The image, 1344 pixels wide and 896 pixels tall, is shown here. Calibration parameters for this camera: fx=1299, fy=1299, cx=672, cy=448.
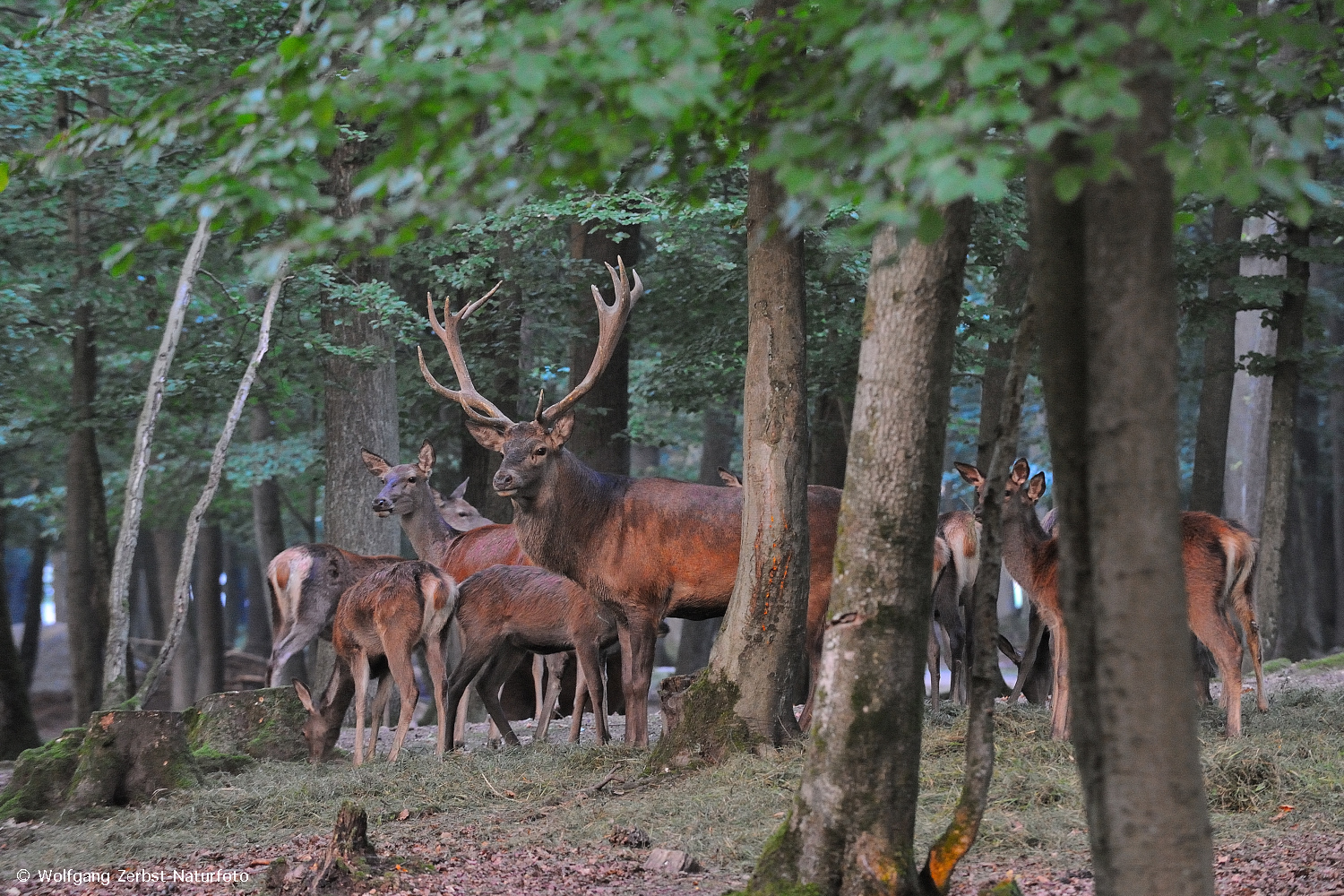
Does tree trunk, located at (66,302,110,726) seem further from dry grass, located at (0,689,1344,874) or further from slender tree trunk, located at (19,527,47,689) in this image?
dry grass, located at (0,689,1344,874)

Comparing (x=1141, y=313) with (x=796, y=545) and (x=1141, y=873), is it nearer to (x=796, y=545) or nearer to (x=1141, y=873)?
(x=1141, y=873)

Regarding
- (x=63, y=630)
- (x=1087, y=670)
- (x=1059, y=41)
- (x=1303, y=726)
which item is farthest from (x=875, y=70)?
(x=63, y=630)

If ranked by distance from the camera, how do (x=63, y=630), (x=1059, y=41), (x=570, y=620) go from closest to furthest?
(x=1059, y=41) → (x=570, y=620) → (x=63, y=630)

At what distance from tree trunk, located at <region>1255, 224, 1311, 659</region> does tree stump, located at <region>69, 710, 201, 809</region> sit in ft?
33.2

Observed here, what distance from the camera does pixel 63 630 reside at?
35.5m

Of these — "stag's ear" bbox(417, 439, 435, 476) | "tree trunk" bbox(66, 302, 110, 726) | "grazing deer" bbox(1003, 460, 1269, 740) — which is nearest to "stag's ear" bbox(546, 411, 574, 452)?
"grazing deer" bbox(1003, 460, 1269, 740)

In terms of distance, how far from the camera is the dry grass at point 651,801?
6.14m

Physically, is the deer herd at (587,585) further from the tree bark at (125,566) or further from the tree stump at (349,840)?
the tree stump at (349,840)

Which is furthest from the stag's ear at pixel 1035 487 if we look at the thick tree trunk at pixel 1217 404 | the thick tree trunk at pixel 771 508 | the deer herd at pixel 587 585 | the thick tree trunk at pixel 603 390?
the thick tree trunk at pixel 603 390

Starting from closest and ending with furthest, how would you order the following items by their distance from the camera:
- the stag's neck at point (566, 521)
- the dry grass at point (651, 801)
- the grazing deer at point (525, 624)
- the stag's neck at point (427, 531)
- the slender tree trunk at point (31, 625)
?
1. the dry grass at point (651, 801)
2. the stag's neck at point (566, 521)
3. the grazing deer at point (525, 624)
4. the stag's neck at point (427, 531)
5. the slender tree trunk at point (31, 625)

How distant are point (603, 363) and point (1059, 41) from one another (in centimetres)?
636

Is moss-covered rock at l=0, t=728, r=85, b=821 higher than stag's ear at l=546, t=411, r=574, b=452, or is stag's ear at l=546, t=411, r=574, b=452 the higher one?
stag's ear at l=546, t=411, r=574, b=452

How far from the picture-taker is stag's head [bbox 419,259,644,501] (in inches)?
363

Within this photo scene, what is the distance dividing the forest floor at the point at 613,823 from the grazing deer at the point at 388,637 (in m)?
1.10
